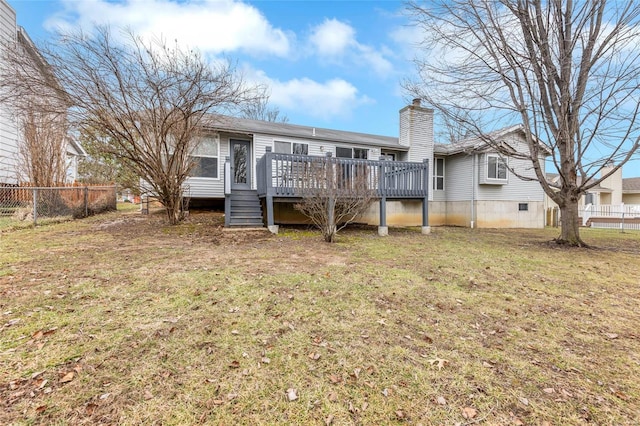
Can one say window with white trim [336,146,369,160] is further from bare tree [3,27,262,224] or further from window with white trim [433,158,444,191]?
bare tree [3,27,262,224]

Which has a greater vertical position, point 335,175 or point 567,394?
point 335,175

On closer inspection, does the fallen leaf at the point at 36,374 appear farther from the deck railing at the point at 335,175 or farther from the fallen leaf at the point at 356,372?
the deck railing at the point at 335,175

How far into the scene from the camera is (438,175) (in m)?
16.0

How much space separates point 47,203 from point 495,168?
1870 centimetres

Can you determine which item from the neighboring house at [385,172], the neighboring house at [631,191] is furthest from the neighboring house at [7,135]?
the neighboring house at [631,191]

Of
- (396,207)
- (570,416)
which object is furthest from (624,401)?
(396,207)

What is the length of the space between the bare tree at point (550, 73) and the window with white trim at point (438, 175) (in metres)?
6.16

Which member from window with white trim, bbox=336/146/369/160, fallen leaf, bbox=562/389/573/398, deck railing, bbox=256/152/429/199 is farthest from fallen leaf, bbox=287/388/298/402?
window with white trim, bbox=336/146/369/160

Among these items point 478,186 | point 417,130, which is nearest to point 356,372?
point 417,130

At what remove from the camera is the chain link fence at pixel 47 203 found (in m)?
9.12

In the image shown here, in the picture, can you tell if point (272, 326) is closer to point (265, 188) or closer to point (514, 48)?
point (265, 188)

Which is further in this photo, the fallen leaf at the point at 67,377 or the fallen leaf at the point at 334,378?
the fallen leaf at the point at 334,378

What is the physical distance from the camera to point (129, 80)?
24.2ft

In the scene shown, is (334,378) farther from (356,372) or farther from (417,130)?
(417,130)
